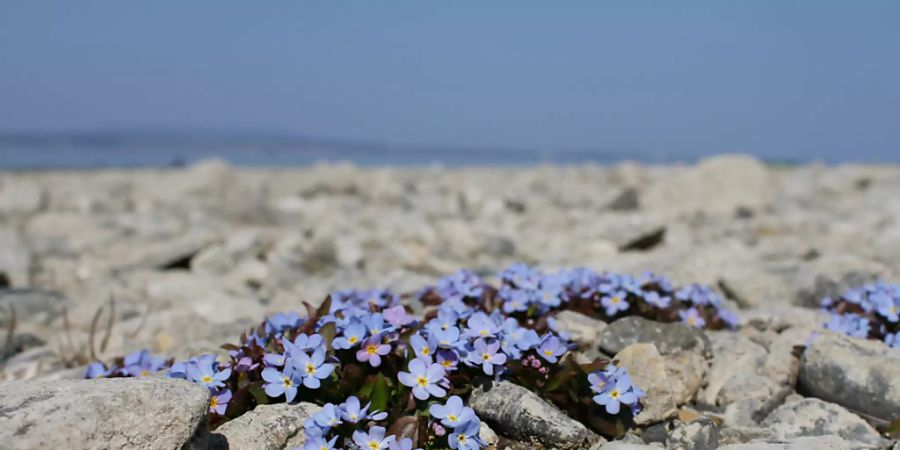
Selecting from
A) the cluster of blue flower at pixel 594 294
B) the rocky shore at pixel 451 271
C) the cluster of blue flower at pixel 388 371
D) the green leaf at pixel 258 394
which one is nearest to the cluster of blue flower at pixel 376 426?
the cluster of blue flower at pixel 388 371

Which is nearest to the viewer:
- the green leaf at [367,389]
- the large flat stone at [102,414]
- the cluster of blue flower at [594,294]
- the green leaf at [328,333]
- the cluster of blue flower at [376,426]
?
the large flat stone at [102,414]

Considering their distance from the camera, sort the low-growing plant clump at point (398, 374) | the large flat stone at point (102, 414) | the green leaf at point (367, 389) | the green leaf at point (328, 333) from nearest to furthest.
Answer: the large flat stone at point (102, 414)
the low-growing plant clump at point (398, 374)
the green leaf at point (367, 389)
the green leaf at point (328, 333)

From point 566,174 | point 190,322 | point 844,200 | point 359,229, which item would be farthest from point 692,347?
point 566,174

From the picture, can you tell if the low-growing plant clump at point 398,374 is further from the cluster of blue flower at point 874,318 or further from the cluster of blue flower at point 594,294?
the cluster of blue flower at point 874,318

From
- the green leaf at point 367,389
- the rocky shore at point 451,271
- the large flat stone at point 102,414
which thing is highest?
the large flat stone at point 102,414

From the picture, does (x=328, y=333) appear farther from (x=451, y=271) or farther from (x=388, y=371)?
(x=451, y=271)

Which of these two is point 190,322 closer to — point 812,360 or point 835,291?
point 812,360

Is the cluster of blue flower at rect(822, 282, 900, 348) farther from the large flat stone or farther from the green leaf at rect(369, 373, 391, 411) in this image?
the large flat stone

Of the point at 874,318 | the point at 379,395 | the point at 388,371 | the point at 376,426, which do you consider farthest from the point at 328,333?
the point at 874,318
